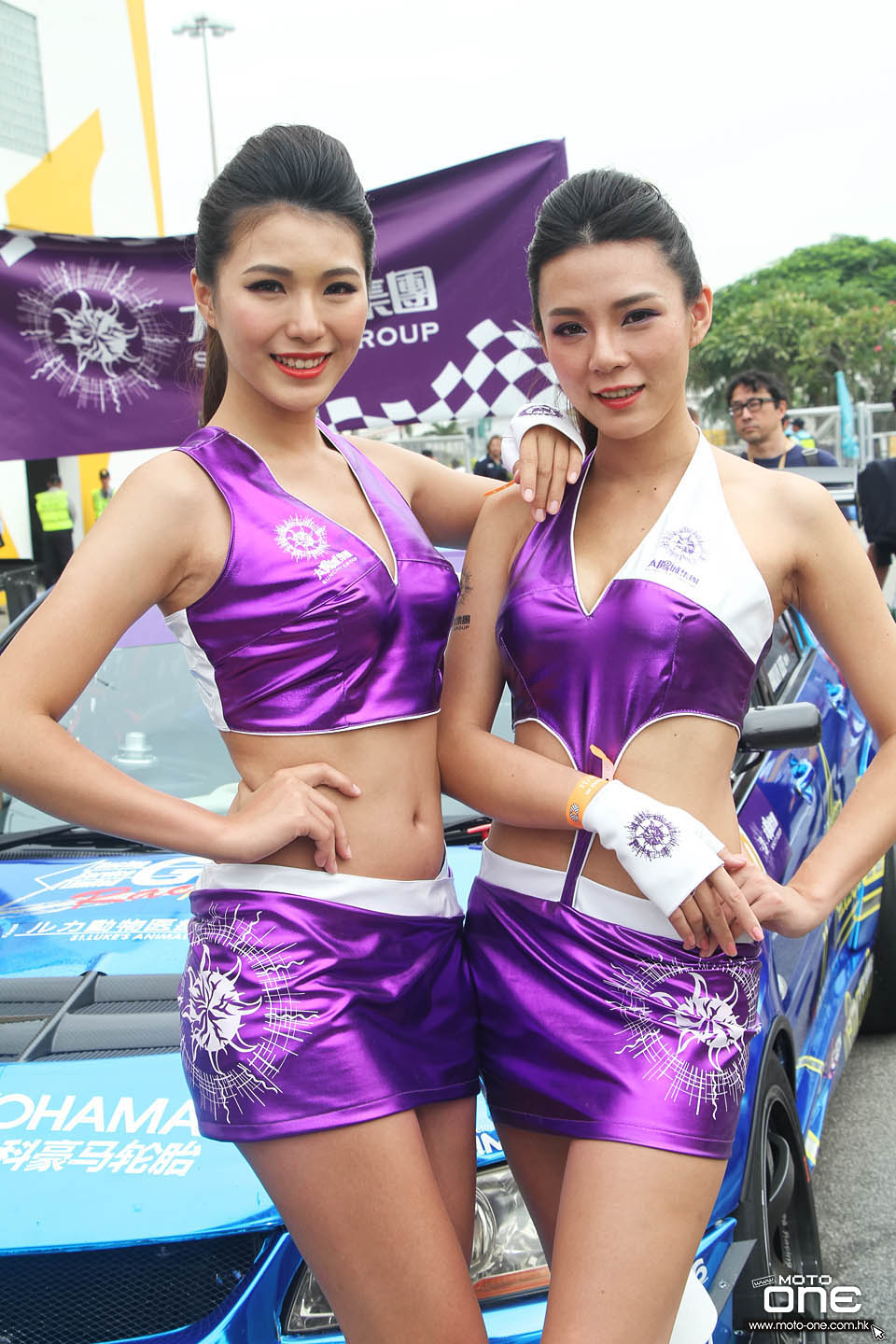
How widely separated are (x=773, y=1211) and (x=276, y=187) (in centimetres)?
199

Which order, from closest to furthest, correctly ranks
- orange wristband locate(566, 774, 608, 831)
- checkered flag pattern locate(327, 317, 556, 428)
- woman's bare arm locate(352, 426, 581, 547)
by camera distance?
1. orange wristband locate(566, 774, 608, 831)
2. woman's bare arm locate(352, 426, 581, 547)
3. checkered flag pattern locate(327, 317, 556, 428)

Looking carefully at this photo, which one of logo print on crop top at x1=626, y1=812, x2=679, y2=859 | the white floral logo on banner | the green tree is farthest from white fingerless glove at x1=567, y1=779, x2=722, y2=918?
the green tree

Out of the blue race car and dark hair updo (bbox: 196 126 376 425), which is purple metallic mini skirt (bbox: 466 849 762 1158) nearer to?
the blue race car

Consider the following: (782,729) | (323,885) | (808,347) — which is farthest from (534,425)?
(808,347)

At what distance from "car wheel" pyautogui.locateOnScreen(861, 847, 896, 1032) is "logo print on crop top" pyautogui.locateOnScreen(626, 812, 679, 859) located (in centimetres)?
272

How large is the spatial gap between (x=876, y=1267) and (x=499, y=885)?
1.77 metres

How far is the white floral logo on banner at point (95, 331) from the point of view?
448 centimetres

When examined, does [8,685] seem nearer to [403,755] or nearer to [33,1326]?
[403,755]

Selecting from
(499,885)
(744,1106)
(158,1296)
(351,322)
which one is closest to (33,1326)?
(158,1296)

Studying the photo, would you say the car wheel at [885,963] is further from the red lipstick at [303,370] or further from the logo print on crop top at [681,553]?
the red lipstick at [303,370]

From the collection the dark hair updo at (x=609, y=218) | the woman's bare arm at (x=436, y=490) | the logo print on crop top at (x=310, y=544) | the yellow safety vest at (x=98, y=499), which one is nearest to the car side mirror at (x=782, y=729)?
the woman's bare arm at (x=436, y=490)

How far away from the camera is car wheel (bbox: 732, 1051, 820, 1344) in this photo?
2199 millimetres

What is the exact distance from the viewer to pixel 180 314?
460cm

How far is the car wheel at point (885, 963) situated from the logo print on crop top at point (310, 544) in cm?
293
